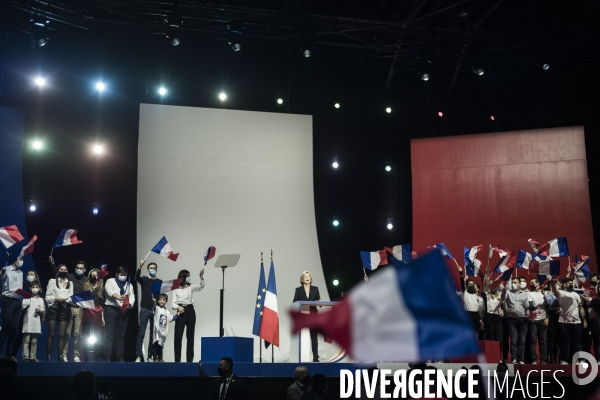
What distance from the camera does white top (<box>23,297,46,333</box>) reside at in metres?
9.48

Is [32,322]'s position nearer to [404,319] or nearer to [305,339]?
[305,339]

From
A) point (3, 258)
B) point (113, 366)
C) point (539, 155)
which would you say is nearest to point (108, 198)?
point (3, 258)

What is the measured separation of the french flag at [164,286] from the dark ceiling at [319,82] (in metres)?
2.92

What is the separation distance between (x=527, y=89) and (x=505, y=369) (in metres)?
8.37

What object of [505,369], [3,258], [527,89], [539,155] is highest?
[527,89]

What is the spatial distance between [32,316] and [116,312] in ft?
3.89

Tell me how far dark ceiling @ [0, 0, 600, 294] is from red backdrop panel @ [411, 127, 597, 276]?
319 millimetres

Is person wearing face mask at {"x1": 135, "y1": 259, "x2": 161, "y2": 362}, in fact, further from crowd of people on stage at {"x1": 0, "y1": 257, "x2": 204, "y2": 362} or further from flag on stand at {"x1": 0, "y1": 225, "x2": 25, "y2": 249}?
flag on stand at {"x1": 0, "y1": 225, "x2": 25, "y2": 249}

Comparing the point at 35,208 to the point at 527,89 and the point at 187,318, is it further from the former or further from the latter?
the point at 527,89

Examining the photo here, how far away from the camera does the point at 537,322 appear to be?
34.1ft

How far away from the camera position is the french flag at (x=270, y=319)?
1086 centimetres

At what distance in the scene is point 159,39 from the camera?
13.8 meters

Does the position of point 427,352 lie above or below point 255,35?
below

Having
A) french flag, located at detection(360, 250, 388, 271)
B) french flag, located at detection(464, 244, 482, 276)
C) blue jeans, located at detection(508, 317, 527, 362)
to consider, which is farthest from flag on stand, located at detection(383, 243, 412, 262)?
blue jeans, located at detection(508, 317, 527, 362)
